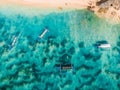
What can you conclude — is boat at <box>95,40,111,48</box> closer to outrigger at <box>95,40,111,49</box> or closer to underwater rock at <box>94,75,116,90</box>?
outrigger at <box>95,40,111,49</box>

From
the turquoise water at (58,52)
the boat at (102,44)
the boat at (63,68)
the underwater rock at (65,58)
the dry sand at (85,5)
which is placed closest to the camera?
the turquoise water at (58,52)

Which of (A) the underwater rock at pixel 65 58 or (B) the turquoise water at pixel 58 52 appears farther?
(A) the underwater rock at pixel 65 58

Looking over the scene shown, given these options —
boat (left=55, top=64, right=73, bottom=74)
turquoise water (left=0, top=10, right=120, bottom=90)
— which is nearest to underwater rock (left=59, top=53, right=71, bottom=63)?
turquoise water (left=0, top=10, right=120, bottom=90)

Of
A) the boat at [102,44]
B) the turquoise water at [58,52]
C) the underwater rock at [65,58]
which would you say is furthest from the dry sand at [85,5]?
the underwater rock at [65,58]

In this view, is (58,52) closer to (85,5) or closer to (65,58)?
(65,58)

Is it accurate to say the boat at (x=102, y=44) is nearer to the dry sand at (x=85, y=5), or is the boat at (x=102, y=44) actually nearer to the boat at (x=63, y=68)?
the dry sand at (x=85, y=5)

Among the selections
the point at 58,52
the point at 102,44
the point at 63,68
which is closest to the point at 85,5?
the point at 102,44

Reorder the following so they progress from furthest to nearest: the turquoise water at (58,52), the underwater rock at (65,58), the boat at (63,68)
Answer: the underwater rock at (65,58)
the boat at (63,68)
the turquoise water at (58,52)

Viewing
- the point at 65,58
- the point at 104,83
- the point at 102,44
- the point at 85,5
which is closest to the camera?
the point at 104,83

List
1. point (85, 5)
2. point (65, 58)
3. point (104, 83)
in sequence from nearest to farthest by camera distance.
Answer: point (104, 83), point (65, 58), point (85, 5)
